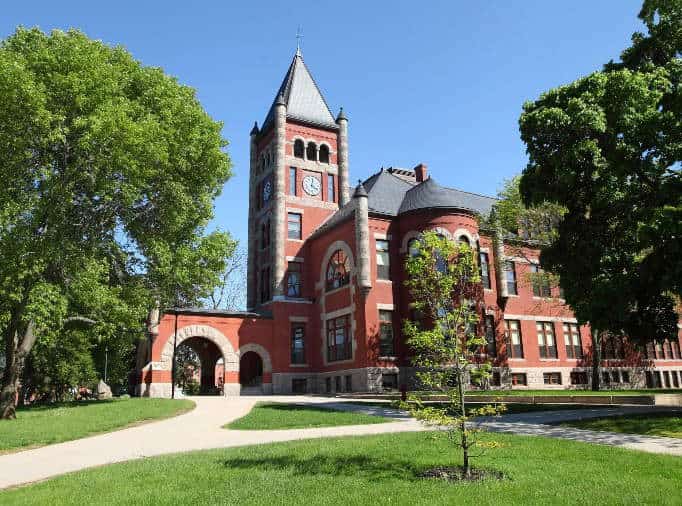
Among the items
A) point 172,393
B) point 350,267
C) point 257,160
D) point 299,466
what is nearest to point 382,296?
point 350,267

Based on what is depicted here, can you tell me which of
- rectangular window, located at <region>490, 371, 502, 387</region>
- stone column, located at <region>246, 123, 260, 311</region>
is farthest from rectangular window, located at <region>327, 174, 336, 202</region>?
rectangular window, located at <region>490, 371, 502, 387</region>

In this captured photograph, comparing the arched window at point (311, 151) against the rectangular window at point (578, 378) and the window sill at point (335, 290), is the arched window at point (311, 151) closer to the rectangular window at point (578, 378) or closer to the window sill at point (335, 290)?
the window sill at point (335, 290)

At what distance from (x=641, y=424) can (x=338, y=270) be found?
2475 centimetres

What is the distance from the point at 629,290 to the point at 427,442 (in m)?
8.24

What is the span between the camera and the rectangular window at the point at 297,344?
37.9 metres

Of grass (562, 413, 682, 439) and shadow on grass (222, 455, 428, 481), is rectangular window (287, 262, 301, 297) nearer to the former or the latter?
grass (562, 413, 682, 439)

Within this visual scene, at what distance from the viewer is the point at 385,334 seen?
110 feet

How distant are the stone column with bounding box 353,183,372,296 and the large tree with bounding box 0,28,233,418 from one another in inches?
385

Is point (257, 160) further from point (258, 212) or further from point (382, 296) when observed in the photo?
point (382, 296)

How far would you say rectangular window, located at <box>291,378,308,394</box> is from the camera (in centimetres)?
3741

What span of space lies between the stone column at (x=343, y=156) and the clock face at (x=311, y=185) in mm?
1948

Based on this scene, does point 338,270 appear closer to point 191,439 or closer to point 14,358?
point 14,358

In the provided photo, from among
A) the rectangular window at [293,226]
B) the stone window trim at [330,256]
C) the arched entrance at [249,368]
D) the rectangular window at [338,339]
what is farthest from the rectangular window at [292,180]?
the arched entrance at [249,368]

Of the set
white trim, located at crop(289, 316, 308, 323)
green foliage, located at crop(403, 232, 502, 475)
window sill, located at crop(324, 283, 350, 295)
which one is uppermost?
window sill, located at crop(324, 283, 350, 295)
